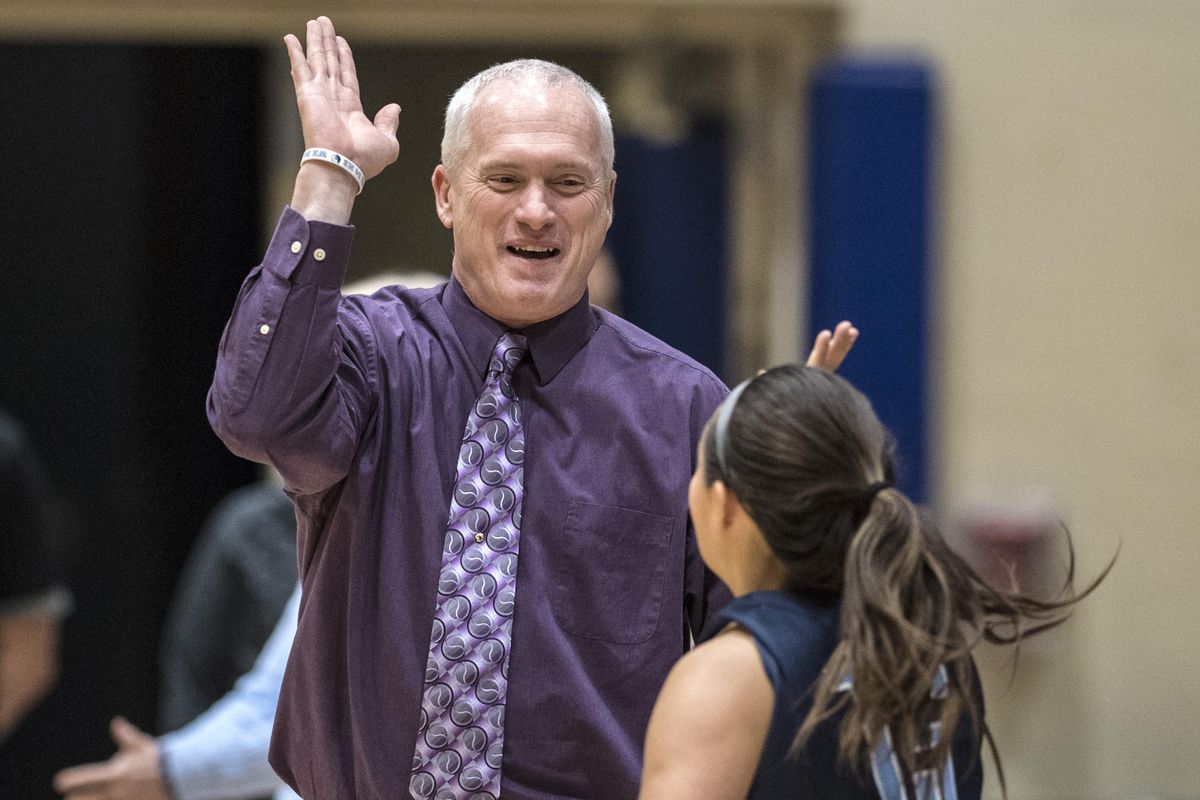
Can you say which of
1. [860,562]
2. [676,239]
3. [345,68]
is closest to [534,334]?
[345,68]

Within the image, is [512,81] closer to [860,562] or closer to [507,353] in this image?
[507,353]

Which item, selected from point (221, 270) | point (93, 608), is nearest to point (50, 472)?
point (93, 608)

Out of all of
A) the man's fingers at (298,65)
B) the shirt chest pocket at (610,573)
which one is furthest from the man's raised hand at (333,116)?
the shirt chest pocket at (610,573)

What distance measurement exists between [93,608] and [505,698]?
431 centimetres

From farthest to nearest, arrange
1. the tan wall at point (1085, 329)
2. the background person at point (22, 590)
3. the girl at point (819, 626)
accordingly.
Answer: the tan wall at point (1085, 329) < the background person at point (22, 590) < the girl at point (819, 626)

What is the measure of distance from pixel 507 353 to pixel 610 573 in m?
0.30

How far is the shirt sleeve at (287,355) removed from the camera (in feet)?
5.95

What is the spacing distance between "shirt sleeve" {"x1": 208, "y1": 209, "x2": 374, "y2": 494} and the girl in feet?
1.42

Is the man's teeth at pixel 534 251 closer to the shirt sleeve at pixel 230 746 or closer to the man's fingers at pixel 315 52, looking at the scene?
the man's fingers at pixel 315 52

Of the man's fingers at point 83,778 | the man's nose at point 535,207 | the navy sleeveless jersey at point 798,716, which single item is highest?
the man's nose at point 535,207

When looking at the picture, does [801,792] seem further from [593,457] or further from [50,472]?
[50,472]

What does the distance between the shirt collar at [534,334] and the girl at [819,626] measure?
1.09 feet

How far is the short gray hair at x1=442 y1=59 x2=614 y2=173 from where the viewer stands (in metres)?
2.04

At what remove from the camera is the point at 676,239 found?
7.06 m
